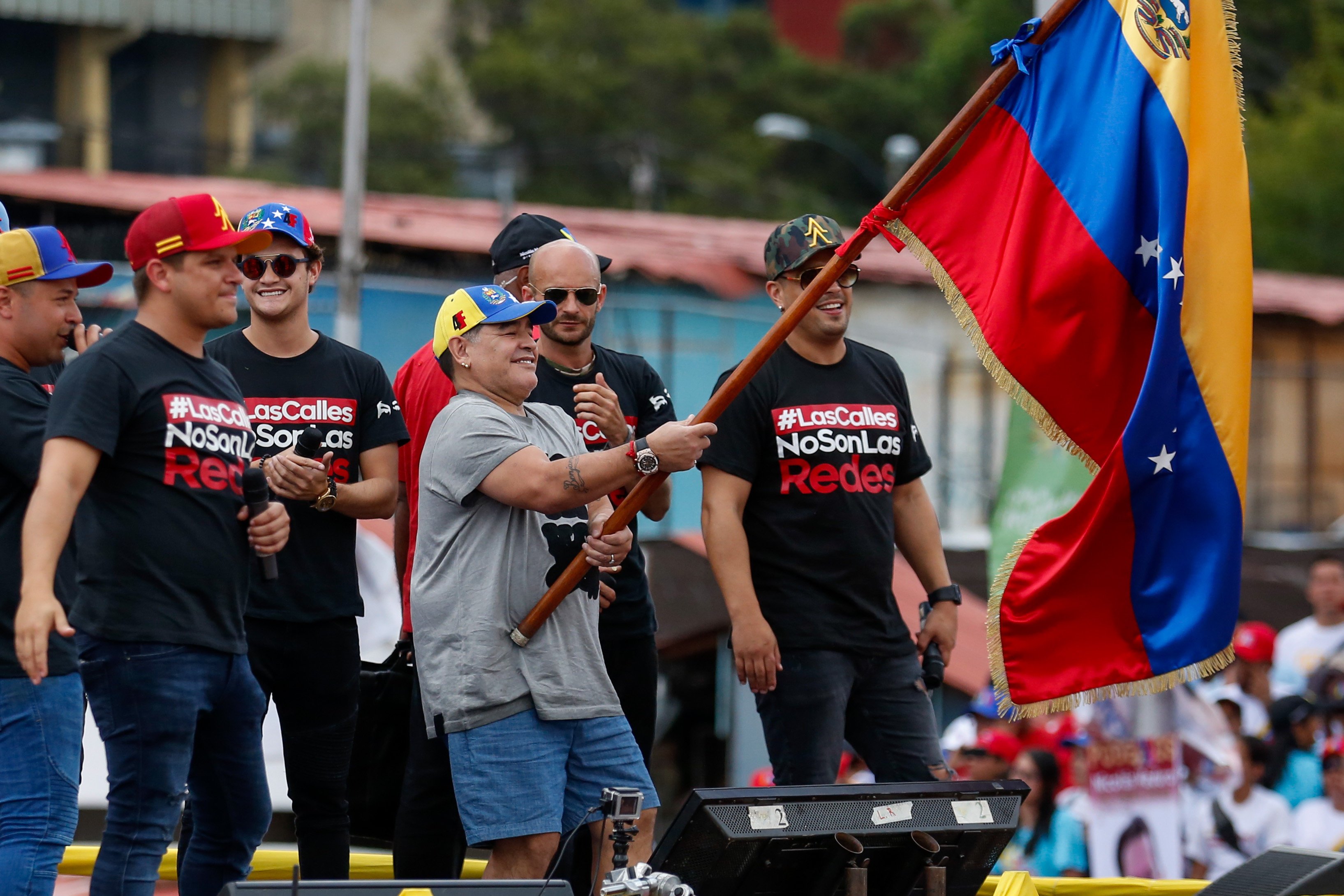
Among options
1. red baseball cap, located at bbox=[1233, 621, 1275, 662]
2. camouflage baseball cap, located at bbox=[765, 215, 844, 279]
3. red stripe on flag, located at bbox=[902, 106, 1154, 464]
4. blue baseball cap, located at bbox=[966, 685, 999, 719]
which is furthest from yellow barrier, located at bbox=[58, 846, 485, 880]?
red baseball cap, located at bbox=[1233, 621, 1275, 662]

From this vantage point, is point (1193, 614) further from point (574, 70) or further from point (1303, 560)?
point (574, 70)

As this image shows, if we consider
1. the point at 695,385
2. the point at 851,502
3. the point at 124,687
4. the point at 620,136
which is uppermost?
the point at 620,136

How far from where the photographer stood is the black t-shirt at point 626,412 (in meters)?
5.41

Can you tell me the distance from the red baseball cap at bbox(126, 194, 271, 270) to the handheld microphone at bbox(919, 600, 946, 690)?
105 inches

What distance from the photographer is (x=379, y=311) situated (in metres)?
18.0

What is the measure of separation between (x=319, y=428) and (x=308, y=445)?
0.31 metres

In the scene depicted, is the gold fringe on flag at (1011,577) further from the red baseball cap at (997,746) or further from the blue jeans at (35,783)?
the red baseball cap at (997,746)

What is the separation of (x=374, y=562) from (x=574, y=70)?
108ft

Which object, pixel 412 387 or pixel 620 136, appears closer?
pixel 412 387

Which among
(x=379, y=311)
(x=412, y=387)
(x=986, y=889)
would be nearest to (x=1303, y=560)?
(x=379, y=311)

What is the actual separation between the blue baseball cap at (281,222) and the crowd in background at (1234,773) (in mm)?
5129

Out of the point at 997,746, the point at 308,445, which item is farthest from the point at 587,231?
the point at 308,445

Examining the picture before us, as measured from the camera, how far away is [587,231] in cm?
2280

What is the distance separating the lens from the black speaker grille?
4598 mm
